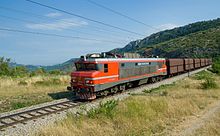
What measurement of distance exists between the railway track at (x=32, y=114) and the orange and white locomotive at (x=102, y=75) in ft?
5.18

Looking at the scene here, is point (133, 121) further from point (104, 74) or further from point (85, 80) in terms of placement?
point (104, 74)

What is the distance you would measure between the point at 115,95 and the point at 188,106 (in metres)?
7.94

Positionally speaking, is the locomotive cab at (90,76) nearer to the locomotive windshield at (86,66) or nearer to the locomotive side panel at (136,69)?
the locomotive windshield at (86,66)

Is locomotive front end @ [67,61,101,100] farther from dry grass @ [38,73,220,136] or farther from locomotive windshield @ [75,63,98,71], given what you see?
dry grass @ [38,73,220,136]

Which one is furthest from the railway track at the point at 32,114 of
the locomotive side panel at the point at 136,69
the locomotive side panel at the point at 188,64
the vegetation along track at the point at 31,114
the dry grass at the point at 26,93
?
the locomotive side panel at the point at 188,64

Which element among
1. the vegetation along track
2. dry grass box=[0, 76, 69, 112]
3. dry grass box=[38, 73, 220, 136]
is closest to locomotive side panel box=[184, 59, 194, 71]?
dry grass box=[0, 76, 69, 112]

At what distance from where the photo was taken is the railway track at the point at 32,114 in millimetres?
12914

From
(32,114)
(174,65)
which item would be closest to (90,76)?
(32,114)

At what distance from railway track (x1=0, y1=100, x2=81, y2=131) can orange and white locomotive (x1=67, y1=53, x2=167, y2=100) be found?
5.18ft

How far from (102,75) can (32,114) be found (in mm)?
6296

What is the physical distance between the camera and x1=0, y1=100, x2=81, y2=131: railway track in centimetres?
1291

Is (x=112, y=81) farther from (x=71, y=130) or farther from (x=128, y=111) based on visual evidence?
(x=71, y=130)

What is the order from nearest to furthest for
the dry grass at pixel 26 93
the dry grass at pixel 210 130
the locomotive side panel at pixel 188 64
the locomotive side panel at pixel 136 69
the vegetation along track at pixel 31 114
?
1. the dry grass at pixel 210 130
2. the vegetation along track at pixel 31 114
3. the dry grass at pixel 26 93
4. the locomotive side panel at pixel 136 69
5. the locomotive side panel at pixel 188 64

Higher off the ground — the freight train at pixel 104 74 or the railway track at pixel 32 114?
the freight train at pixel 104 74
